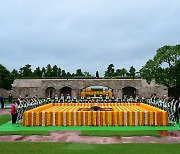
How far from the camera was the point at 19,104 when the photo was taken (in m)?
15.4

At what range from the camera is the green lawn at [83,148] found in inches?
314

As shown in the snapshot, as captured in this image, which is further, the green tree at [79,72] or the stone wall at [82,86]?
the green tree at [79,72]

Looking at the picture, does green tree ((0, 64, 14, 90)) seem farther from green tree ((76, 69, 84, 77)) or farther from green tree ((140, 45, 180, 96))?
green tree ((76, 69, 84, 77))

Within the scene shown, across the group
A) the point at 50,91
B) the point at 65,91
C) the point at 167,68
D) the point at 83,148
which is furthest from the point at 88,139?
the point at 65,91

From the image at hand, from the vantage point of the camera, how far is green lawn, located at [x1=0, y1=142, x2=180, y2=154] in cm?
798

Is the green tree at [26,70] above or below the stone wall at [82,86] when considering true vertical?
above

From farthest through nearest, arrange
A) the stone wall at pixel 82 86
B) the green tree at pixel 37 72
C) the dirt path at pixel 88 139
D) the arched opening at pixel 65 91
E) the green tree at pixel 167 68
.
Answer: the green tree at pixel 37 72, the arched opening at pixel 65 91, the stone wall at pixel 82 86, the green tree at pixel 167 68, the dirt path at pixel 88 139

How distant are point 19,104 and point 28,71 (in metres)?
48.4

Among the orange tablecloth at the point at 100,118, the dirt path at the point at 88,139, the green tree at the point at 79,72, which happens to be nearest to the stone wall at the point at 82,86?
the orange tablecloth at the point at 100,118

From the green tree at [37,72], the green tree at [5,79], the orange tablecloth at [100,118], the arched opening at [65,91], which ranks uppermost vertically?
the green tree at [37,72]

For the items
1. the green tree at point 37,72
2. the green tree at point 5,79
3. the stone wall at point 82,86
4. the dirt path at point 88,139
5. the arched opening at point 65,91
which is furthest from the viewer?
the green tree at point 37,72

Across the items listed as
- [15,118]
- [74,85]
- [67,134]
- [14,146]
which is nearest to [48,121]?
[15,118]

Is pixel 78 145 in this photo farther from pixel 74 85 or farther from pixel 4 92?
pixel 4 92

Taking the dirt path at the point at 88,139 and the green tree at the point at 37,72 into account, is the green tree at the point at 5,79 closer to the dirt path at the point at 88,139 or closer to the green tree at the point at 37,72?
the green tree at the point at 37,72
